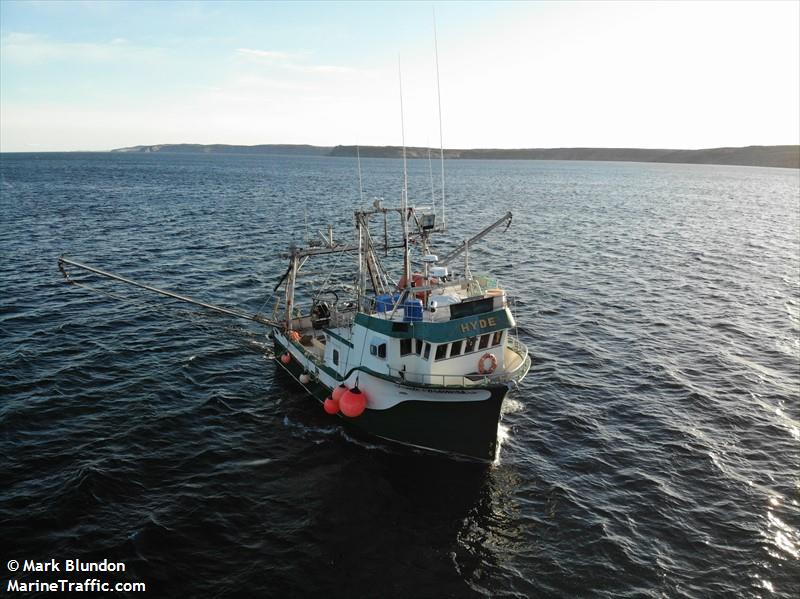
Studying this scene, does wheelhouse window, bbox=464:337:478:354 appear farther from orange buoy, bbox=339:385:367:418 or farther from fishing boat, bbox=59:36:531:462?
orange buoy, bbox=339:385:367:418

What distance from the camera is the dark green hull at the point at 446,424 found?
2189 centimetres

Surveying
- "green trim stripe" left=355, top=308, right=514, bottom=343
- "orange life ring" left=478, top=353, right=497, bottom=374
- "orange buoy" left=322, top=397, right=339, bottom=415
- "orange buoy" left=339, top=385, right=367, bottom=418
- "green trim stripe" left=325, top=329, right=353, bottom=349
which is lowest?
"orange buoy" left=322, top=397, right=339, bottom=415

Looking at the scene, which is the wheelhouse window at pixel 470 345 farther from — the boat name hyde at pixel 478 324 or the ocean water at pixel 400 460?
the ocean water at pixel 400 460

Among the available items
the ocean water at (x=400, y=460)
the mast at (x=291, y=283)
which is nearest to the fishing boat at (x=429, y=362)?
the ocean water at (x=400, y=460)

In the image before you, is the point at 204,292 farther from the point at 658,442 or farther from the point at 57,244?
the point at 658,442

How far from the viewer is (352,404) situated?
75.8 ft

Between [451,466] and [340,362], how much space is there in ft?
23.7

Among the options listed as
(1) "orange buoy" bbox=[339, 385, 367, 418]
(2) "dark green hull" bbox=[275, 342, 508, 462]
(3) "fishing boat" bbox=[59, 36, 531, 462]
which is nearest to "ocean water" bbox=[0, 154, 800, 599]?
(2) "dark green hull" bbox=[275, 342, 508, 462]

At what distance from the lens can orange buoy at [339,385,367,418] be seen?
23062 mm

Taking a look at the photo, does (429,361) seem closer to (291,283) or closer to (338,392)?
(338,392)

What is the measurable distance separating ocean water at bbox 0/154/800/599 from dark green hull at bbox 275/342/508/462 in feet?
2.71

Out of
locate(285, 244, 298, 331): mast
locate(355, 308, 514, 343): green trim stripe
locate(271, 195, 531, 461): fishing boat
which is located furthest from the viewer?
locate(285, 244, 298, 331): mast

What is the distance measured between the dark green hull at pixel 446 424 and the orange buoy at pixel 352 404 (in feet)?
3.30

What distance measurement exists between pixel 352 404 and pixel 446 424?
409cm
